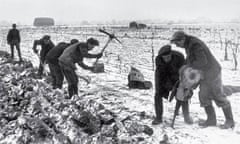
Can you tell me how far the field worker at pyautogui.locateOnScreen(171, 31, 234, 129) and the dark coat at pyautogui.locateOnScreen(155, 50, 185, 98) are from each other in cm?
32

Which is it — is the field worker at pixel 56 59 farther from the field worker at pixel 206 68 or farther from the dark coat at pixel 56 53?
→ the field worker at pixel 206 68

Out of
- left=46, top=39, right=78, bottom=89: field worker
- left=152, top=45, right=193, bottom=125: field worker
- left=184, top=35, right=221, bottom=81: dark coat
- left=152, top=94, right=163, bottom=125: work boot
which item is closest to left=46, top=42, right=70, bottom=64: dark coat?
left=46, top=39, right=78, bottom=89: field worker

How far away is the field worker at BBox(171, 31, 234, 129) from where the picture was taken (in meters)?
4.85

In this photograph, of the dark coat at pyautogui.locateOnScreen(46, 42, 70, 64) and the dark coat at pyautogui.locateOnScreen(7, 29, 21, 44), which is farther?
the dark coat at pyautogui.locateOnScreen(7, 29, 21, 44)

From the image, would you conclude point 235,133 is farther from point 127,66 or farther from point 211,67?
point 127,66

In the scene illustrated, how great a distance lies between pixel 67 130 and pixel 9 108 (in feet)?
6.15

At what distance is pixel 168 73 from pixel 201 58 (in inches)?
31.6

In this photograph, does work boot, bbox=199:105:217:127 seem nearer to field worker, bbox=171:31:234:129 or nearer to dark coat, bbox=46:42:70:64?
field worker, bbox=171:31:234:129

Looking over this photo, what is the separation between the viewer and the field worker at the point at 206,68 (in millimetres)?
4848

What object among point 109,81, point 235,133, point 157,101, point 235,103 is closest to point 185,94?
point 157,101

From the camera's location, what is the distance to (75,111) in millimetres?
5598

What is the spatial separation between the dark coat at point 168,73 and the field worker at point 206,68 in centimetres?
32

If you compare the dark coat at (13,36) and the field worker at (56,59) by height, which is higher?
the dark coat at (13,36)

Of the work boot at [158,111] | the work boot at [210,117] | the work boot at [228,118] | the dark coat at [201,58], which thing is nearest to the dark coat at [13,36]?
the work boot at [158,111]
